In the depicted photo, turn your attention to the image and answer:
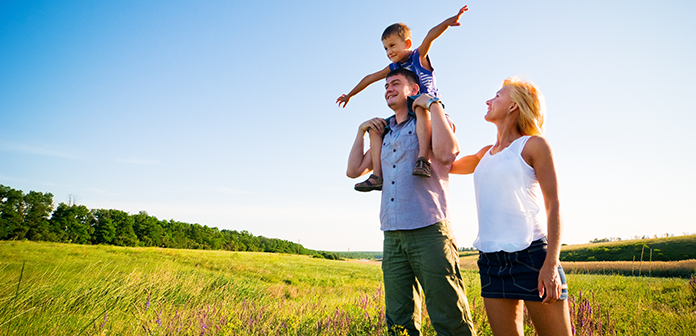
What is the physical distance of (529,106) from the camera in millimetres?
2174

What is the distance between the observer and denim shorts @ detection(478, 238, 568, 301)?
1.84 meters

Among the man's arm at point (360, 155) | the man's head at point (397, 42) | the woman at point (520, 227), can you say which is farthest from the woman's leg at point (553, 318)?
the man's head at point (397, 42)

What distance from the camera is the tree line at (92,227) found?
5916 centimetres

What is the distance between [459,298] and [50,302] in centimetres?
670

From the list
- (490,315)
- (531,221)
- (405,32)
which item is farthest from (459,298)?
(405,32)

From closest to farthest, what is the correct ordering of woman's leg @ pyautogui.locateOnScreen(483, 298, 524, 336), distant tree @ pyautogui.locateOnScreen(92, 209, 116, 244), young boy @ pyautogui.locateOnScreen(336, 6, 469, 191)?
woman's leg @ pyautogui.locateOnScreen(483, 298, 524, 336), young boy @ pyautogui.locateOnScreen(336, 6, 469, 191), distant tree @ pyautogui.locateOnScreen(92, 209, 116, 244)

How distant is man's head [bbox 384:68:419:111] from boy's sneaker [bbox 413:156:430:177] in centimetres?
72

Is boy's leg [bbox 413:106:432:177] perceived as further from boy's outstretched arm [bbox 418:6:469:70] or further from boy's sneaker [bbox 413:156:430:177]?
boy's outstretched arm [bbox 418:6:469:70]

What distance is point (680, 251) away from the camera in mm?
29125

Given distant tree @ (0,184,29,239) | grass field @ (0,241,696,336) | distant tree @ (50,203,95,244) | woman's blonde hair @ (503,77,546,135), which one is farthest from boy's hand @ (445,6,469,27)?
distant tree @ (50,203,95,244)

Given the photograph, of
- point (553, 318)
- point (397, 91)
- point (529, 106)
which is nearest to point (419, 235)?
point (553, 318)

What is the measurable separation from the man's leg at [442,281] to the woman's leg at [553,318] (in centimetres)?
49

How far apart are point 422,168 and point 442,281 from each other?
2.68 ft

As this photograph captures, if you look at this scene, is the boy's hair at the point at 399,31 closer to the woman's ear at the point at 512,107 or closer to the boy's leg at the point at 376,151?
the boy's leg at the point at 376,151
